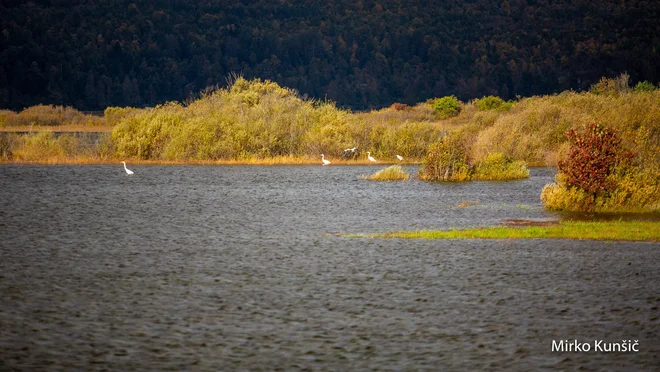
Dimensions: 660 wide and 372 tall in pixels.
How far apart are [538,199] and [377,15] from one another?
163134 millimetres

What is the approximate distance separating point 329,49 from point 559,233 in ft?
545

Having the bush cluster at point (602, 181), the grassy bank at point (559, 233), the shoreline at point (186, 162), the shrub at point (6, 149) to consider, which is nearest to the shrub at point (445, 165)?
the shoreline at point (186, 162)

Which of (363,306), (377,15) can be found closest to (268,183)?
(363,306)

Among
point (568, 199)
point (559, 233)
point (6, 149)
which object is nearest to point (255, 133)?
point (6, 149)

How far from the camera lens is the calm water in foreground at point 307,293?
14.2 meters

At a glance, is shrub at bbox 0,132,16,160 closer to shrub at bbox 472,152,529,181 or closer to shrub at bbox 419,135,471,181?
shrub at bbox 419,135,471,181

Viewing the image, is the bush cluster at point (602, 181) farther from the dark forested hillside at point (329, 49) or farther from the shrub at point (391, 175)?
the dark forested hillside at point (329, 49)

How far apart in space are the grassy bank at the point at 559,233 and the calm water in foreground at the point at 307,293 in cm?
90

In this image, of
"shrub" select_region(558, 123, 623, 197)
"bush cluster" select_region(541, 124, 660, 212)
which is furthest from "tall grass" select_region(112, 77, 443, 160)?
"shrub" select_region(558, 123, 623, 197)

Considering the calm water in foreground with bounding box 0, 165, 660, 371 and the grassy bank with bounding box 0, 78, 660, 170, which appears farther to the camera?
the grassy bank with bounding box 0, 78, 660, 170

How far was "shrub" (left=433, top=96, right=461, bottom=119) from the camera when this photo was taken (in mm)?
106431

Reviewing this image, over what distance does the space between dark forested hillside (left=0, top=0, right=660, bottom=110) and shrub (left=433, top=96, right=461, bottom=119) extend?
4286cm

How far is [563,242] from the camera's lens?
1009 inches

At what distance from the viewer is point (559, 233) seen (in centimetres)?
2697
